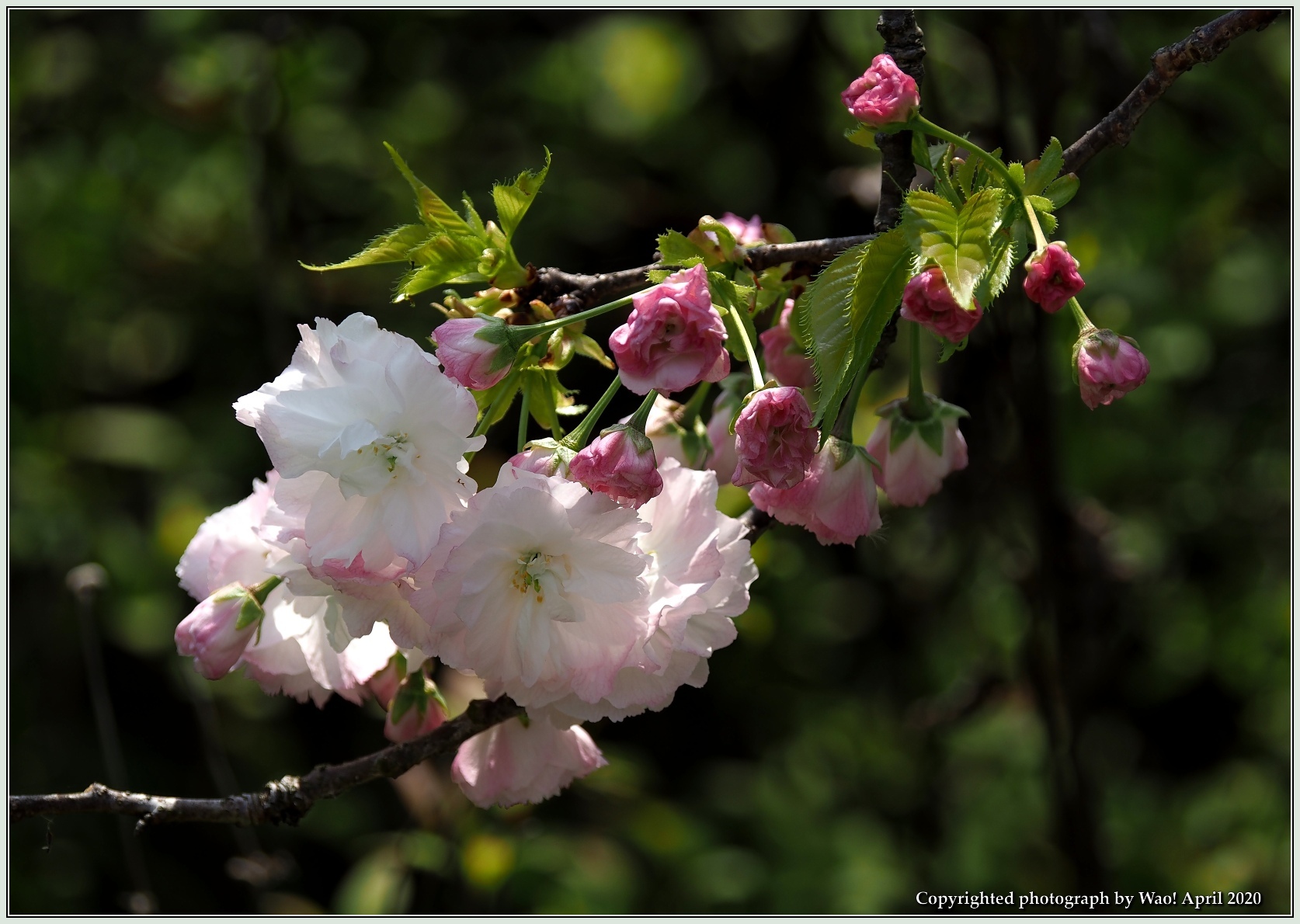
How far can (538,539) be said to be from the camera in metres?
0.72

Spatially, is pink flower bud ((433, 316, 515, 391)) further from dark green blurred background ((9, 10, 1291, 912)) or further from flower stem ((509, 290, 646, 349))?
dark green blurred background ((9, 10, 1291, 912))

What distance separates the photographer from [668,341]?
0.68 meters

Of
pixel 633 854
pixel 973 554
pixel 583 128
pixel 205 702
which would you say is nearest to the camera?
pixel 973 554

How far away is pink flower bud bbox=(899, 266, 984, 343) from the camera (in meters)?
0.66

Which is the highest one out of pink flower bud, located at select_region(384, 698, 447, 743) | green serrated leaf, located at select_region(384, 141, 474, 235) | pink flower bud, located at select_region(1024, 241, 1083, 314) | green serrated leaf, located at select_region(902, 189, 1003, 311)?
green serrated leaf, located at select_region(384, 141, 474, 235)

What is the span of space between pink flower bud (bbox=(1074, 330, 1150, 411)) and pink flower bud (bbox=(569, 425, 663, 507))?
328 mm

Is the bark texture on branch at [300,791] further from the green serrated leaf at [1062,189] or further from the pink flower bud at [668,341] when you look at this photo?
the green serrated leaf at [1062,189]

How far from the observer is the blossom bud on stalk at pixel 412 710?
896 millimetres

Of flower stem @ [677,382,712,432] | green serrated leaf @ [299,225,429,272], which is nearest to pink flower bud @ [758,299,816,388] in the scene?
flower stem @ [677,382,712,432]

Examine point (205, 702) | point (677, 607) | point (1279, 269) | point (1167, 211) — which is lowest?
point (205, 702)

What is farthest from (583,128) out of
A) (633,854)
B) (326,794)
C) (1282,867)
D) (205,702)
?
(1282,867)

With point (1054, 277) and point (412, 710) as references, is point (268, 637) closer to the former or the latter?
point (412, 710)

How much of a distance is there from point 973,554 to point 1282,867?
870 mm

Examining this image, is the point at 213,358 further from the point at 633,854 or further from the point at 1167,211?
the point at 1167,211
